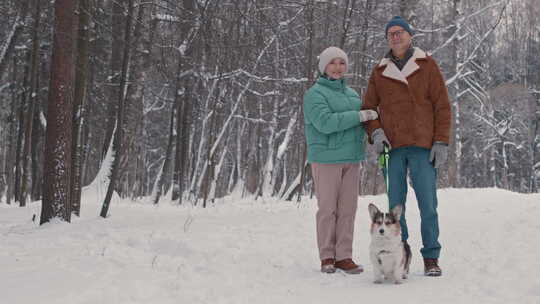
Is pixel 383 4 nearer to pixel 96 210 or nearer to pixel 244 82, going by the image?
pixel 244 82

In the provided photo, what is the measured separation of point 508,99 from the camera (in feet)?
110

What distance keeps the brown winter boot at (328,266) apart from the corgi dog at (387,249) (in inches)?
26.9

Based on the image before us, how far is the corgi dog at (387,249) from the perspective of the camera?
15.8ft

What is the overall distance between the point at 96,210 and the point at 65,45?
5.68 m

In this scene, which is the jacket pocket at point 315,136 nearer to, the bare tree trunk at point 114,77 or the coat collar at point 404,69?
the coat collar at point 404,69

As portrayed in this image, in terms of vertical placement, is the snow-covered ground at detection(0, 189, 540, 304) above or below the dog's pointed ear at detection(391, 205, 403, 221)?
below

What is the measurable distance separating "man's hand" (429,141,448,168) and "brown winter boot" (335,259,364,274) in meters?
1.30

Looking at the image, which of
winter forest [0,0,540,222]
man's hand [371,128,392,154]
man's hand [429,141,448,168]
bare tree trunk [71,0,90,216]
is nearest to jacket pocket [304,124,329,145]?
man's hand [371,128,392,154]

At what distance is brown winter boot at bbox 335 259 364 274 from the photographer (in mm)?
5566

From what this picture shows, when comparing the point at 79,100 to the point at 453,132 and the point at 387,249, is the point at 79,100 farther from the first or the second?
the point at 453,132

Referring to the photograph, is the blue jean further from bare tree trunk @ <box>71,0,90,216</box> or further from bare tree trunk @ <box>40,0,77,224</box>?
bare tree trunk @ <box>71,0,90,216</box>

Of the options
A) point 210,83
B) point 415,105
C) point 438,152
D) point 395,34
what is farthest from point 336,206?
point 210,83

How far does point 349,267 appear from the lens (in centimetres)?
562

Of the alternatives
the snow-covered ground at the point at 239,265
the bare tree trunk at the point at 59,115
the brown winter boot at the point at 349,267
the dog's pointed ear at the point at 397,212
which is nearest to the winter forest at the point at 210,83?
the bare tree trunk at the point at 59,115
